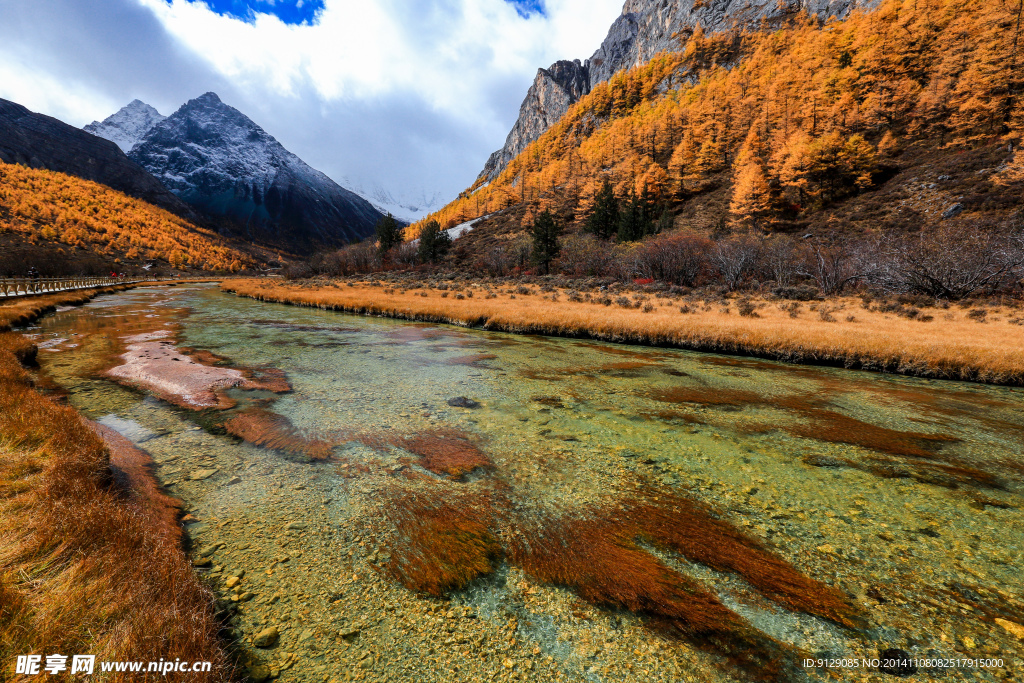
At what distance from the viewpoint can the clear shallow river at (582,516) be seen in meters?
3.42

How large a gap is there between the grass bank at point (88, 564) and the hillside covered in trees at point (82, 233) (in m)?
88.5

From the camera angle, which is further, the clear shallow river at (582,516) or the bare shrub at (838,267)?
the bare shrub at (838,267)

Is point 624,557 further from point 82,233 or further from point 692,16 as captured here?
point 692,16

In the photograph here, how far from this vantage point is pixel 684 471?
6699mm

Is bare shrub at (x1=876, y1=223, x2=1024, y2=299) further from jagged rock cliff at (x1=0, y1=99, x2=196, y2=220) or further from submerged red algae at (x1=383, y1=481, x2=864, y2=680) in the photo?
jagged rock cliff at (x1=0, y1=99, x2=196, y2=220)

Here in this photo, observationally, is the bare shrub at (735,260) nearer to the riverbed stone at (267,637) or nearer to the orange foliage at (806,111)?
the orange foliage at (806,111)

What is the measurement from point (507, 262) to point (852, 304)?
157 ft

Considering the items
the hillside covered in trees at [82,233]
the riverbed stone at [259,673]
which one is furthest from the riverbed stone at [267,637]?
the hillside covered in trees at [82,233]

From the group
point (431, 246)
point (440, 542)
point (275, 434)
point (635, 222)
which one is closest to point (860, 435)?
point (440, 542)

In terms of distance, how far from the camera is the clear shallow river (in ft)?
11.2

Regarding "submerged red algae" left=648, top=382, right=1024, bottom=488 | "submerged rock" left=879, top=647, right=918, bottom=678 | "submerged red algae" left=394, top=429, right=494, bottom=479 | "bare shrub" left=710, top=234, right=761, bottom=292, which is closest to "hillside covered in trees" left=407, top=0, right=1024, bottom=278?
"bare shrub" left=710, top=234, right=761, bottom=292

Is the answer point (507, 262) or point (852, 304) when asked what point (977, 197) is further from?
point (507, 262)

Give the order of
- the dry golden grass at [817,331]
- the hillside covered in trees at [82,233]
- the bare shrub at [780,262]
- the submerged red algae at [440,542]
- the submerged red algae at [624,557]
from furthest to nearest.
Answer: the hillside covered in trees at [82,233] < the bare shrub at [780,262] < the dry golden grass at [817,331] < the submerged red algae at [440,542] < the submerged red algae at [624,557]

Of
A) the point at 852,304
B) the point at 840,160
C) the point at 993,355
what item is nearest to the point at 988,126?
the point at 840,160
